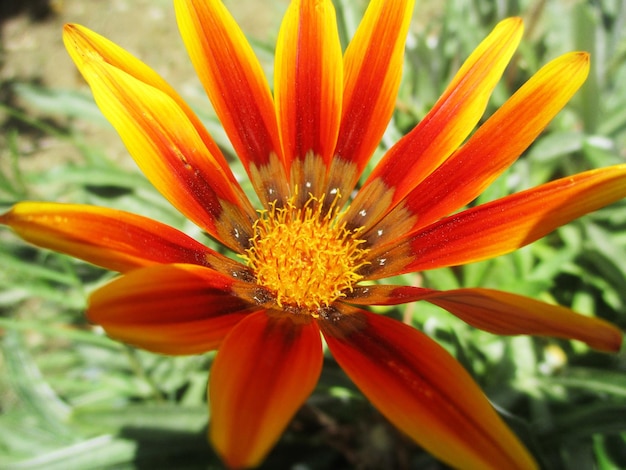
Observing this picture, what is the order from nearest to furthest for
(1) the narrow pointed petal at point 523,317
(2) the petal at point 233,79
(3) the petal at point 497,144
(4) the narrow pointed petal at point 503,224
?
1. (1) the narrow pointed petal at point 523,317
2. (4) the narrow pointed petal at point 503,224
3. (3) the petal at point 497,144
4. (2) the petal at point 233,79

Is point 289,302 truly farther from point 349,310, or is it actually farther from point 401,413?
point 401,413

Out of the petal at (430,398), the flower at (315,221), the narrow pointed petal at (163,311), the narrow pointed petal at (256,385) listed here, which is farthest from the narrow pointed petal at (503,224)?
the narrow pointed petal at (163,311)

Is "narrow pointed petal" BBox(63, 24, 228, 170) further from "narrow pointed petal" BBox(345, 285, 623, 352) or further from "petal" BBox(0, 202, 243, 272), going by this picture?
"narrow pointed petal" BBox(345, 285, 623, 352)

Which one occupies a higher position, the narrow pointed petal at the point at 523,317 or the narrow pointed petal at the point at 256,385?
the narrow pointed petal at the point at 523,317

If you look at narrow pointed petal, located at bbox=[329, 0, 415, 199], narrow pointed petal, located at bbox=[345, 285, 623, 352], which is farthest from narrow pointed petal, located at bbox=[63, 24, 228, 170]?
narrow pointed petal, located at bbox=[345, 285, 623, 352]

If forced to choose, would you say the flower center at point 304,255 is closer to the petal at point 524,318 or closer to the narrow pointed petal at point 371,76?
the narrow pointed petal at point 371,76

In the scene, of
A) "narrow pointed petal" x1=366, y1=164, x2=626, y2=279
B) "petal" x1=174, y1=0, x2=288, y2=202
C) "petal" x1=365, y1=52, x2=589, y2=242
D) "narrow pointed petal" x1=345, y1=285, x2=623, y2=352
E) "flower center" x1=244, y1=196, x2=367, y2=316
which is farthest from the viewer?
"flower center" x1=244, y1=196, x2=367, y2=316
